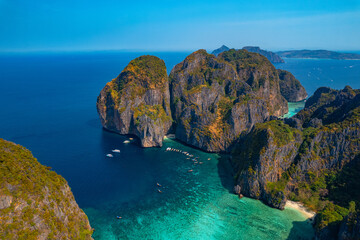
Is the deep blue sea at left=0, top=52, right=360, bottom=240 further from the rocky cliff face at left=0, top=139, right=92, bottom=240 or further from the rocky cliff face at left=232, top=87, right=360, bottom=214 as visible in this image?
the rocky cliff face at left=0, top=139, right=92, bottom=240

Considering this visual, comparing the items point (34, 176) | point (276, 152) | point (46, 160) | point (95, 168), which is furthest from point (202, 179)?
point (46, 160)

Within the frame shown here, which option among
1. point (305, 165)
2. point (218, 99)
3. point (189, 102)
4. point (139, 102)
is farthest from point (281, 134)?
point (139, 102)

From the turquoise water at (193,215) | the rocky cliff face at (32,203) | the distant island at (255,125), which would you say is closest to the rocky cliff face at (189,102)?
the distant island at (255,125)

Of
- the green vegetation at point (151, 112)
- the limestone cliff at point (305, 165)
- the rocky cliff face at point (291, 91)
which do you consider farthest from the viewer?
the rocky cliff face at point (291, 91)

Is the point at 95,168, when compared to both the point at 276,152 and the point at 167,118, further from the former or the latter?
the point at 276,152

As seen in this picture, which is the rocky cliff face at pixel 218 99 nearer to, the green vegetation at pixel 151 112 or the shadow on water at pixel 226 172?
the shadow on water at pixel 226 172

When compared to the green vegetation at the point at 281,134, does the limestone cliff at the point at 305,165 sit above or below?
below

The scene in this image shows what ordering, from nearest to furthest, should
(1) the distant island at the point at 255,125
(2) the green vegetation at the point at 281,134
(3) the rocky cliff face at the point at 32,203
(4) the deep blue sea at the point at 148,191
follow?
(3) the rocky cliff face at the point at 32,203 → (4) the deep blue sea at the point at 148,191 → (1) the distant island at the point at 255,125 → (2) the green vegetation at the point at 281,134
